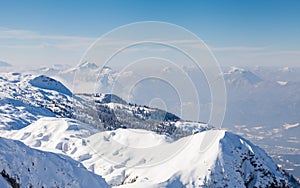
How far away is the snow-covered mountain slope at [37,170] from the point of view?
39594mm

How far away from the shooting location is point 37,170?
43.8 meters

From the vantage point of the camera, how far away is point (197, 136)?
80938mm

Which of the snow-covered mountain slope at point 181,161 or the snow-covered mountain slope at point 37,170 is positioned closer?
the snow-covered mountain slope at point 37,170

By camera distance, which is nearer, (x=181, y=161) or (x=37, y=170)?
(x=37, y=170)

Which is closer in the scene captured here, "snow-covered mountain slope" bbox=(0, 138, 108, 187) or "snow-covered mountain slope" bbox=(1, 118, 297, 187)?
"snow-covered mountain slope" bbox=(0, 138, 108, 187)

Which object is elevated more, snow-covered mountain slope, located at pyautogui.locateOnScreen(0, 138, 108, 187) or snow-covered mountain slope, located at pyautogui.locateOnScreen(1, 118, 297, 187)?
snow-covered mountain slope, located at pyautogui.locateOnScreen(0, 138, 108, 187)

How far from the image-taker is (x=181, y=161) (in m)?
72.9

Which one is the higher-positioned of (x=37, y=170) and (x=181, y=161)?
(x=37, y=170)

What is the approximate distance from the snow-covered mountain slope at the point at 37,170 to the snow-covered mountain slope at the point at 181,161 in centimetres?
1142

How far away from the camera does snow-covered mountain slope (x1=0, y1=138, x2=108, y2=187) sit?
39.6 meters

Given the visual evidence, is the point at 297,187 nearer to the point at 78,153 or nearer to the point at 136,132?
the point at 136,132

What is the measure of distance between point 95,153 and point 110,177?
19.5 meters

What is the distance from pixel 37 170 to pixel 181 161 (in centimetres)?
3600

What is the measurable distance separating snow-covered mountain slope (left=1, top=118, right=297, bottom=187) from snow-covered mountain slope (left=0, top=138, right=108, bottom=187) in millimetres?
11425
